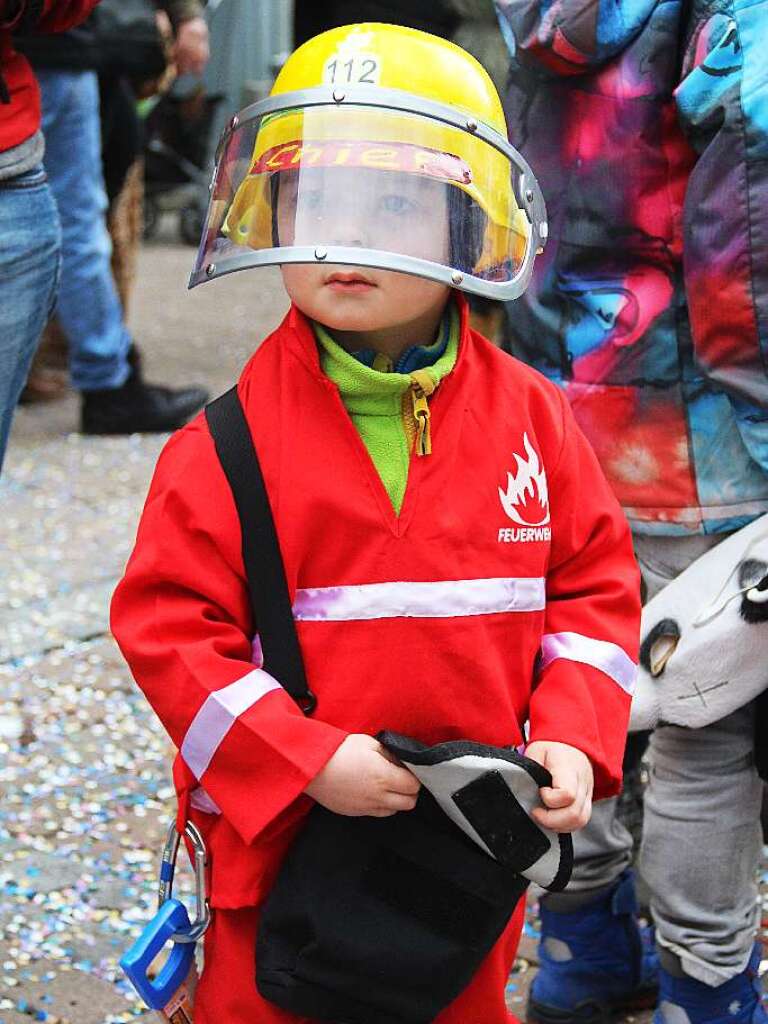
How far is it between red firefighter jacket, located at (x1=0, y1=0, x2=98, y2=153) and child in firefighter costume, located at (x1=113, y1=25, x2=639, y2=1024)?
71 cm

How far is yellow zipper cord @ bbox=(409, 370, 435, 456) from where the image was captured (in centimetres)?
187

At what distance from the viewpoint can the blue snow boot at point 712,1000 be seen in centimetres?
244

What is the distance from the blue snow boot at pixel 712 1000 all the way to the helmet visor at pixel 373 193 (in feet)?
3.88

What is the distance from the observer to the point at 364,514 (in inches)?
71.9

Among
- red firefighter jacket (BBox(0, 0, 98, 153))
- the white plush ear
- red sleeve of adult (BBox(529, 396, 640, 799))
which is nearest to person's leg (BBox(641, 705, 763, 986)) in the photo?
red sleeve of adult (BBox(529, 396, 640, 799))

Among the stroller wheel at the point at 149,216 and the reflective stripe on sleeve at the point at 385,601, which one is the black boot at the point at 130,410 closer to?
the reflective stripe on sleeve at the point at 385,601

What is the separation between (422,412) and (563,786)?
45 cm

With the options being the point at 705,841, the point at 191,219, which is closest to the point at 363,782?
the point at 705,841

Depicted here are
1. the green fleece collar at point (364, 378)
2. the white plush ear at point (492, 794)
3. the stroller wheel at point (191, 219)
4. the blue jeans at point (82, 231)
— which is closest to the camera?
the white plush ear at point (492, 794)

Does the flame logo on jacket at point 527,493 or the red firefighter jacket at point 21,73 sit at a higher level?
the red firefighter jacket at point 21,73

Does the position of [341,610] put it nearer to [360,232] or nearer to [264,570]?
[264,570]

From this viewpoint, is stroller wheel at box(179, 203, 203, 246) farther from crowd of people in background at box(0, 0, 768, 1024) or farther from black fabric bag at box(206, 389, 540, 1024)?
black fabric bag at box(206, 389, 540, 1024)

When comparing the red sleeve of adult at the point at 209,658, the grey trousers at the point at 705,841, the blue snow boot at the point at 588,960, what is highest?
the red sleeve of adult at the point at 209,658

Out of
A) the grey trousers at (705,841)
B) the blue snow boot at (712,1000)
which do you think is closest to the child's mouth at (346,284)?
the grey trousers at (705,841)
